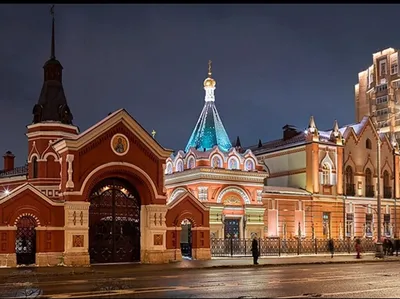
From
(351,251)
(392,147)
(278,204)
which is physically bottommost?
(351,251)

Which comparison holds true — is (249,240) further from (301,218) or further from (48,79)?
(48,79)

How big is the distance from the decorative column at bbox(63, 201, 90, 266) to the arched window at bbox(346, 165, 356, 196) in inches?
1185

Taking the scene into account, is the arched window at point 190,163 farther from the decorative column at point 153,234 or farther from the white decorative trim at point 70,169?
the white decorative trim at point 70,169

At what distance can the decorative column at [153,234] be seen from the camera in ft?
120

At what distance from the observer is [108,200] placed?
Result: 36.2 meters

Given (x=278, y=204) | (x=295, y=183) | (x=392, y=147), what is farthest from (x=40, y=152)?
(x=392, y=147)

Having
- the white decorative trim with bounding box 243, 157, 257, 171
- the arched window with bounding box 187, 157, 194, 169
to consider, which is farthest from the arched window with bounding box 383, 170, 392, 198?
the arched window with bounding box 187, 157, 194, 169

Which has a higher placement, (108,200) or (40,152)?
(40,152)

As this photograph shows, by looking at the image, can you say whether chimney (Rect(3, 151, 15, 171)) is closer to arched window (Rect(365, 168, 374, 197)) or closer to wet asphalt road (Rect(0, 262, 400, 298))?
arched window (Rect(365, 168, 374, 197))

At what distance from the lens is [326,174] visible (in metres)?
56.1

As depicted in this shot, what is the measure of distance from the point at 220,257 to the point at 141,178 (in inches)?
380

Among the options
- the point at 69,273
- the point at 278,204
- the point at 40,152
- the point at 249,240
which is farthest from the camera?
the point at 278,204

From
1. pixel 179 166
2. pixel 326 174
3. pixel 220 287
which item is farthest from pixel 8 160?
pixel 220 287

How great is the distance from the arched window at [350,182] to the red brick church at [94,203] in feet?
71.4
